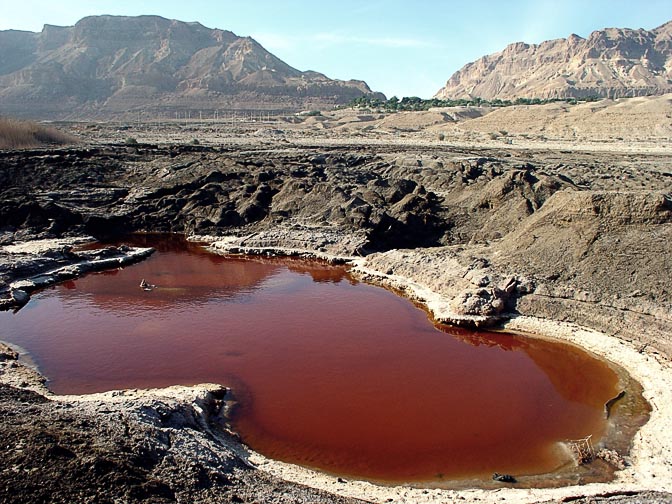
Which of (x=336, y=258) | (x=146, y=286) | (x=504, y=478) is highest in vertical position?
(x=336, y=258)

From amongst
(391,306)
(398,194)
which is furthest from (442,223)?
(391,306)

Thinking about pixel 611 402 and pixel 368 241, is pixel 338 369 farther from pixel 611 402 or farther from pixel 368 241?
pixel 368 241

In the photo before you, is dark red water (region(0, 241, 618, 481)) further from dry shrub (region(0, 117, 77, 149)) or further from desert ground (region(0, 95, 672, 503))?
dry shrub (region(0, 117, 77, 149))

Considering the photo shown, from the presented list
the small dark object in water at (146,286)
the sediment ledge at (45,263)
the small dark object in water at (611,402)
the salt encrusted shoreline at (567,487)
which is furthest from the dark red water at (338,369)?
the sediment ledge at (45,263)

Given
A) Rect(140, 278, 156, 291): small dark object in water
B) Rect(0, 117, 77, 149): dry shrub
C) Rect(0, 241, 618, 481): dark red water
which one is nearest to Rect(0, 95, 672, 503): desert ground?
Rect(0, 241, 618, 481): dark red water

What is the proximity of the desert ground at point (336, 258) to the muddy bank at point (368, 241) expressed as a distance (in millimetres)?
74

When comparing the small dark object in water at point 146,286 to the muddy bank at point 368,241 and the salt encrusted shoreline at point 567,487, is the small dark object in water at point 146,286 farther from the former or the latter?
the salt encrusted shoreline at point 567,487

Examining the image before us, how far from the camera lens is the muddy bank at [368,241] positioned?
11.2m

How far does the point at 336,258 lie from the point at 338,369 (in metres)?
12.3

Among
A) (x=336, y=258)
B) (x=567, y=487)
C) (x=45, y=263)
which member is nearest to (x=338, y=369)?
(x=567, y=487)

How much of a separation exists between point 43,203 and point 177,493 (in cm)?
3458

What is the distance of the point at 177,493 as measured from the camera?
9.97 m

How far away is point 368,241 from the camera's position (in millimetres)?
30656

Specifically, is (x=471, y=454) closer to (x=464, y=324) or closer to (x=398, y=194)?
(x=464, y=324)
